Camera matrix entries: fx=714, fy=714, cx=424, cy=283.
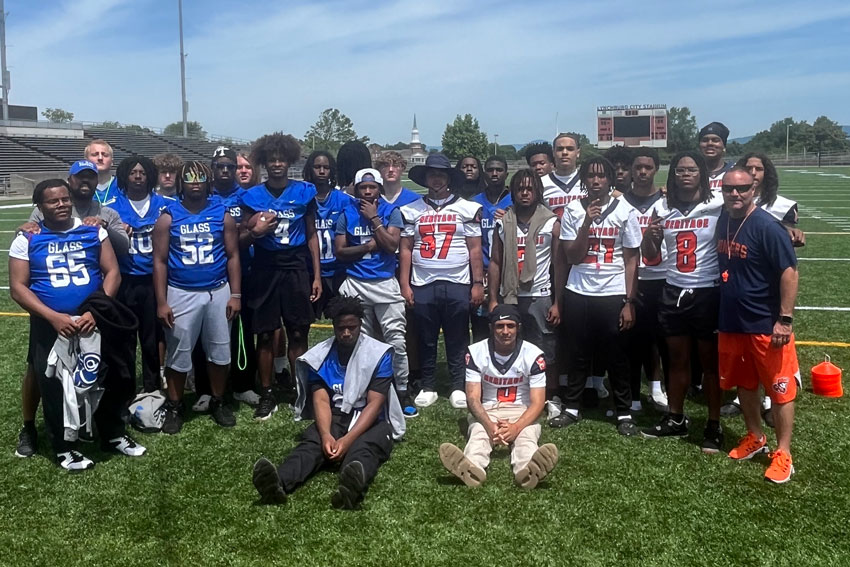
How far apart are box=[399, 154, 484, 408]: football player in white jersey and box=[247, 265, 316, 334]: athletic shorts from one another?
785 mm

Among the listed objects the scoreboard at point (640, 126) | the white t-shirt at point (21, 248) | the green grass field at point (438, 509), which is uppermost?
the scoreboard at point (640, 126)

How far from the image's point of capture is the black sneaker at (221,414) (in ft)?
17.0

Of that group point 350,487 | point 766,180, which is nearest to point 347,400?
point 350,487

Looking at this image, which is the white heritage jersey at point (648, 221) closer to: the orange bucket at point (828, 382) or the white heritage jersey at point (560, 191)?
the white heritage jersey at point (560, 191)

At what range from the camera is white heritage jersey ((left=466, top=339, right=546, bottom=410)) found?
4.69 meters

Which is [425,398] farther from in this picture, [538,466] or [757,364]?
[757,364]

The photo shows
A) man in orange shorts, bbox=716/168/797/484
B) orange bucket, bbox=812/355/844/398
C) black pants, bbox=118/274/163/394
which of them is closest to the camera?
man in orange shorts, bbox=716/168/797/484

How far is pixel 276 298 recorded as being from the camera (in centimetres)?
530

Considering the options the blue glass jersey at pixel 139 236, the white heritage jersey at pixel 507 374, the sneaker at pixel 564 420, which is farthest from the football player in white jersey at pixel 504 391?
the blue glass jersey at pixel 139 236

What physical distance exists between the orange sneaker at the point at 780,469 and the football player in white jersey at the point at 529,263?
167 cm

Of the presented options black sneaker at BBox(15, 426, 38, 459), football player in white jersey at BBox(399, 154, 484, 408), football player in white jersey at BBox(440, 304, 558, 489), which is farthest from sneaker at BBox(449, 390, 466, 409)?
black sneaker at BBox(15, 426, 38, 459)

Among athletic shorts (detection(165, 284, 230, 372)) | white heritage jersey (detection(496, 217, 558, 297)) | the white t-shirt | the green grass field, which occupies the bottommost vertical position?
the green grass field

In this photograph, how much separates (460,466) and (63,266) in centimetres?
264

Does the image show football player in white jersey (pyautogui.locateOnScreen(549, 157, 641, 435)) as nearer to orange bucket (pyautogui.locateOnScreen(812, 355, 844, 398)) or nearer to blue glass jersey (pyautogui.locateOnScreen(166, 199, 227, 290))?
orange bucket (pyautogui.locateOnScreen(812, 355, 844, 398))
